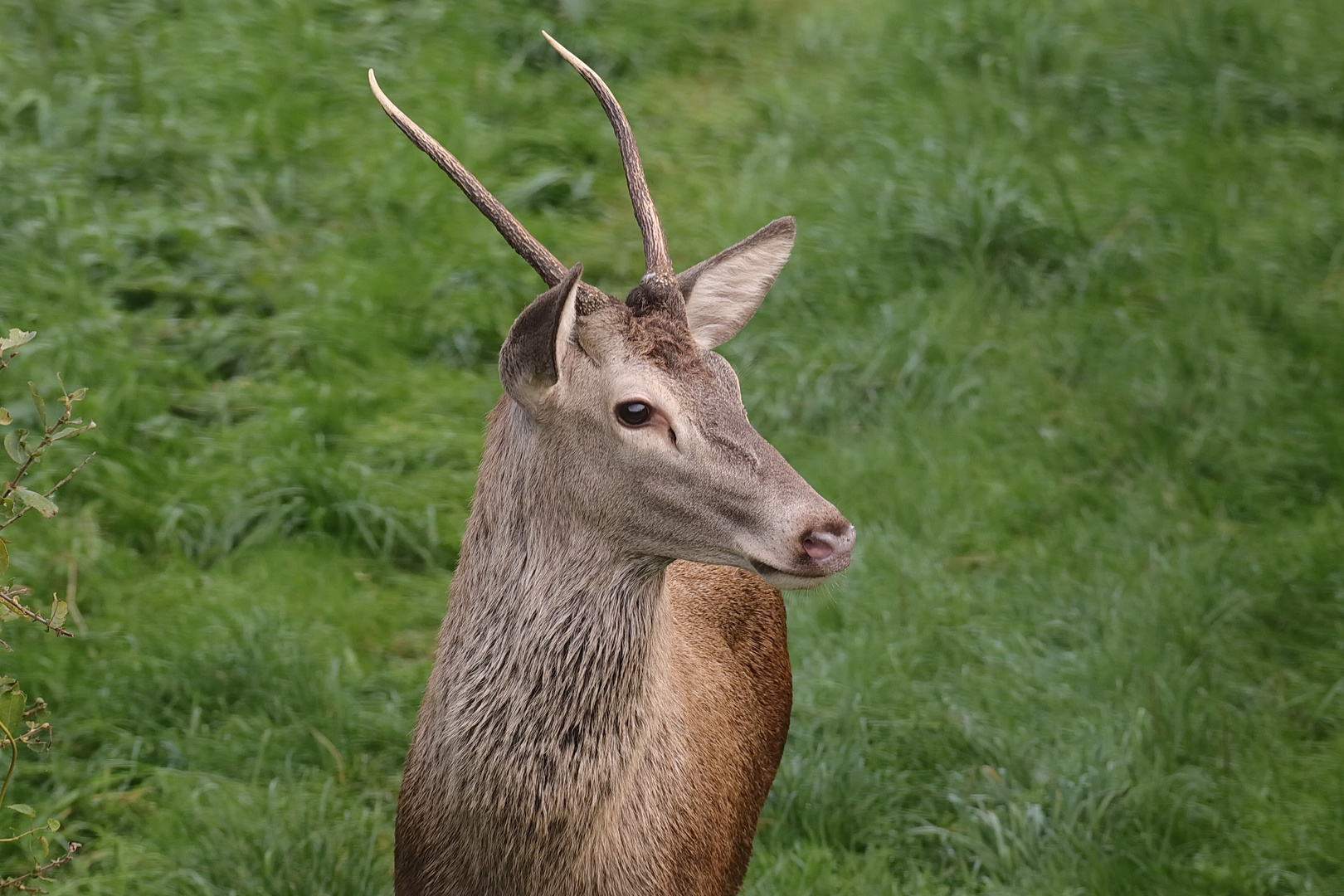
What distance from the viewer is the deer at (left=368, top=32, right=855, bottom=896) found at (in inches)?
122

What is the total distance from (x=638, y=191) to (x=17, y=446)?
1.35m

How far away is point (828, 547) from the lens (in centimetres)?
302

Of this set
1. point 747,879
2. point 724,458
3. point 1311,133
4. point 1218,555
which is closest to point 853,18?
point 1311,133

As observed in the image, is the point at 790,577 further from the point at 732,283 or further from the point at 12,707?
the point at 12,707

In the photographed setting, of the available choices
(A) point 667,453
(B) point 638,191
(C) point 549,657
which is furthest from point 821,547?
(B) point 638,191

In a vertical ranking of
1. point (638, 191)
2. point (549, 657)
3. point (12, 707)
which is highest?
point (638, 191)

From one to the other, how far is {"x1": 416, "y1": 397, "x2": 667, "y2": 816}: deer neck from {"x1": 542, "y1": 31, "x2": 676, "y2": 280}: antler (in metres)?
0.42

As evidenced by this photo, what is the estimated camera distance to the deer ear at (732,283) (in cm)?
356

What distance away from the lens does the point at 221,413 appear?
19.5ft

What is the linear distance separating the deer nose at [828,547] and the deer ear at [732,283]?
26.4 inches

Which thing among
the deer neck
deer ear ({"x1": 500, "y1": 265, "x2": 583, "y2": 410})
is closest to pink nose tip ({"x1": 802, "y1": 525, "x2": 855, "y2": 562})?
the deer neck

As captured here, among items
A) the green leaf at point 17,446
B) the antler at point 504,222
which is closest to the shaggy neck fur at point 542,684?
the antler at point 504,222

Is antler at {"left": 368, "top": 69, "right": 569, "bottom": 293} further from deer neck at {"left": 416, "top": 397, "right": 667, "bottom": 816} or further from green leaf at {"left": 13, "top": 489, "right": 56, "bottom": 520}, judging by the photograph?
green leaf at {"left": 13, "top": 489, "right": 56, "bottom": 520}

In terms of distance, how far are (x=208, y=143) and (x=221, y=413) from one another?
5.38 ft
